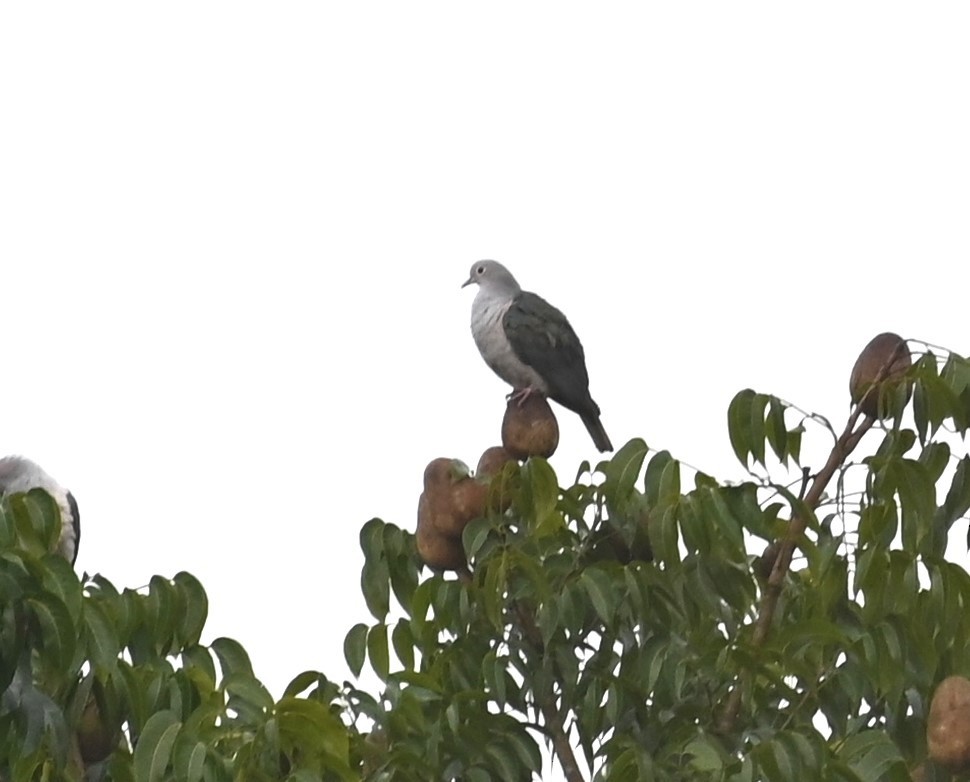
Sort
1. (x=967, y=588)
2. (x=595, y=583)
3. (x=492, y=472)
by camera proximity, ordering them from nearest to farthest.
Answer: (x=967, y=588) < (x=595, y=583) < (x=492, y=472)

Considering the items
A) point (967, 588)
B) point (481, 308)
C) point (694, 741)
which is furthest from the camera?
point (481, 308)

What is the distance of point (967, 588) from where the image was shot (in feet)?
12.5

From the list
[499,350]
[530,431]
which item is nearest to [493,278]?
[499,350]

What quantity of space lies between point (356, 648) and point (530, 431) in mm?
872

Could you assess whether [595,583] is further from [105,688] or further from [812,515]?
[105,688]

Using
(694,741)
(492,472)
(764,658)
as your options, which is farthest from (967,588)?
(492,472)

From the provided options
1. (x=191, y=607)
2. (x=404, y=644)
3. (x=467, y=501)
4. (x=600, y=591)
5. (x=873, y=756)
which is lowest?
(x=873, y=756)

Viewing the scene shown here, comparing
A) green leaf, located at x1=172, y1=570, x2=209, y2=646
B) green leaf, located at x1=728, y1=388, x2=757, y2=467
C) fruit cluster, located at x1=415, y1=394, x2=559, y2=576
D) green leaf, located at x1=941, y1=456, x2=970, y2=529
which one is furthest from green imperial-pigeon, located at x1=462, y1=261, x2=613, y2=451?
green leaf, located at x1=172, y1=570, x2=209, y2=646

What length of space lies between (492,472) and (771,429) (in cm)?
86

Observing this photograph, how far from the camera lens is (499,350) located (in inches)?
303

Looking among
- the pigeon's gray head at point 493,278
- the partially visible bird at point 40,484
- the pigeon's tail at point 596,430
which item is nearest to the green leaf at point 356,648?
the partially visible bird at point 40,484

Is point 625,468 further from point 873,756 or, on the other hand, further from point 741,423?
point 873,756

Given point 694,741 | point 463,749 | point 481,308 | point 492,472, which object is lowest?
point 694,741

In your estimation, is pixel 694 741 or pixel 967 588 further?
pixel 967 588
